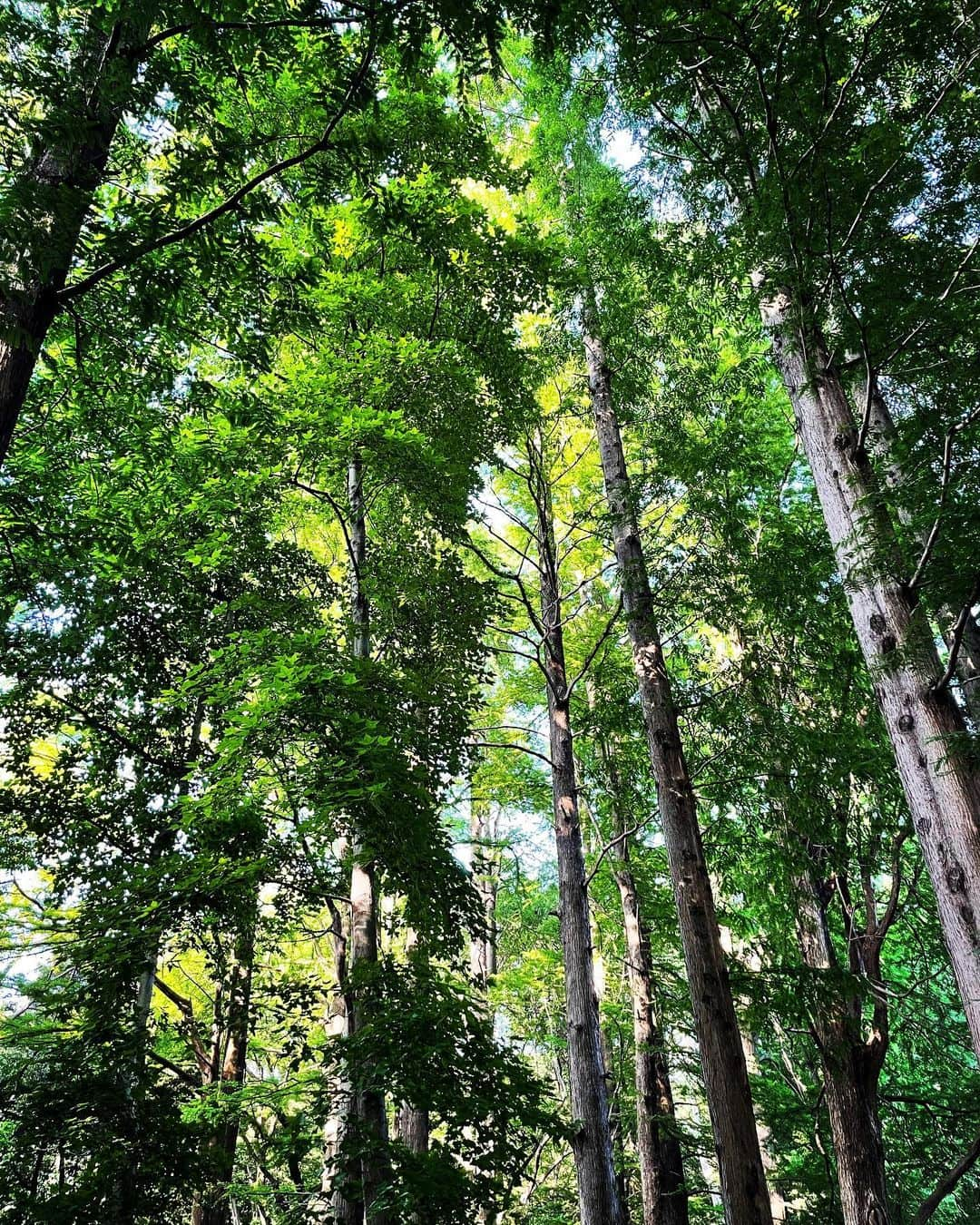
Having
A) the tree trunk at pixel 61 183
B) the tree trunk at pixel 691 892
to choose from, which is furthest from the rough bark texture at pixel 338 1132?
the tree trunk at pixel 61 183

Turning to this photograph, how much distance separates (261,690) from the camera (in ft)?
14.7

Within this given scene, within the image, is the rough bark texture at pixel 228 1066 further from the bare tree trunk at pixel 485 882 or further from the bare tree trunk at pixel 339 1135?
the bare tree trunk at pixel 485 882

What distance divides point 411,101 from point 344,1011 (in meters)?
7.44

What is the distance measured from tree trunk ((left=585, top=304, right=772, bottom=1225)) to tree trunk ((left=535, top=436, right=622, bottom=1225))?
1.17 metres

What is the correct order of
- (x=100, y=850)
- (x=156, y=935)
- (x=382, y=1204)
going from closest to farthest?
1. (x=382, y=1204)
2. (x=156, y=935)
3. (x=100, y=850)

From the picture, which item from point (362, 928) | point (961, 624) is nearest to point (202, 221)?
point (961, 624)

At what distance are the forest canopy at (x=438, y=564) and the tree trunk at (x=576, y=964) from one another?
4 cm

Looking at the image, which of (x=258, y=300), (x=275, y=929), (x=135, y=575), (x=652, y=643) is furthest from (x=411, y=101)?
(x=275, y=929)

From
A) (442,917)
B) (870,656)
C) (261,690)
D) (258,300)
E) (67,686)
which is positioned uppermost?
(258,300)

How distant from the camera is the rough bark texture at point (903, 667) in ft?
10.2

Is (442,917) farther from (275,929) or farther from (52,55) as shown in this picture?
(52,55)

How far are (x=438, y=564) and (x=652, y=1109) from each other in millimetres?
A: 6136

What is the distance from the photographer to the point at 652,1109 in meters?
7.43

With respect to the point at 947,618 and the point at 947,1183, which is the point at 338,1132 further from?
the point at 947,618
